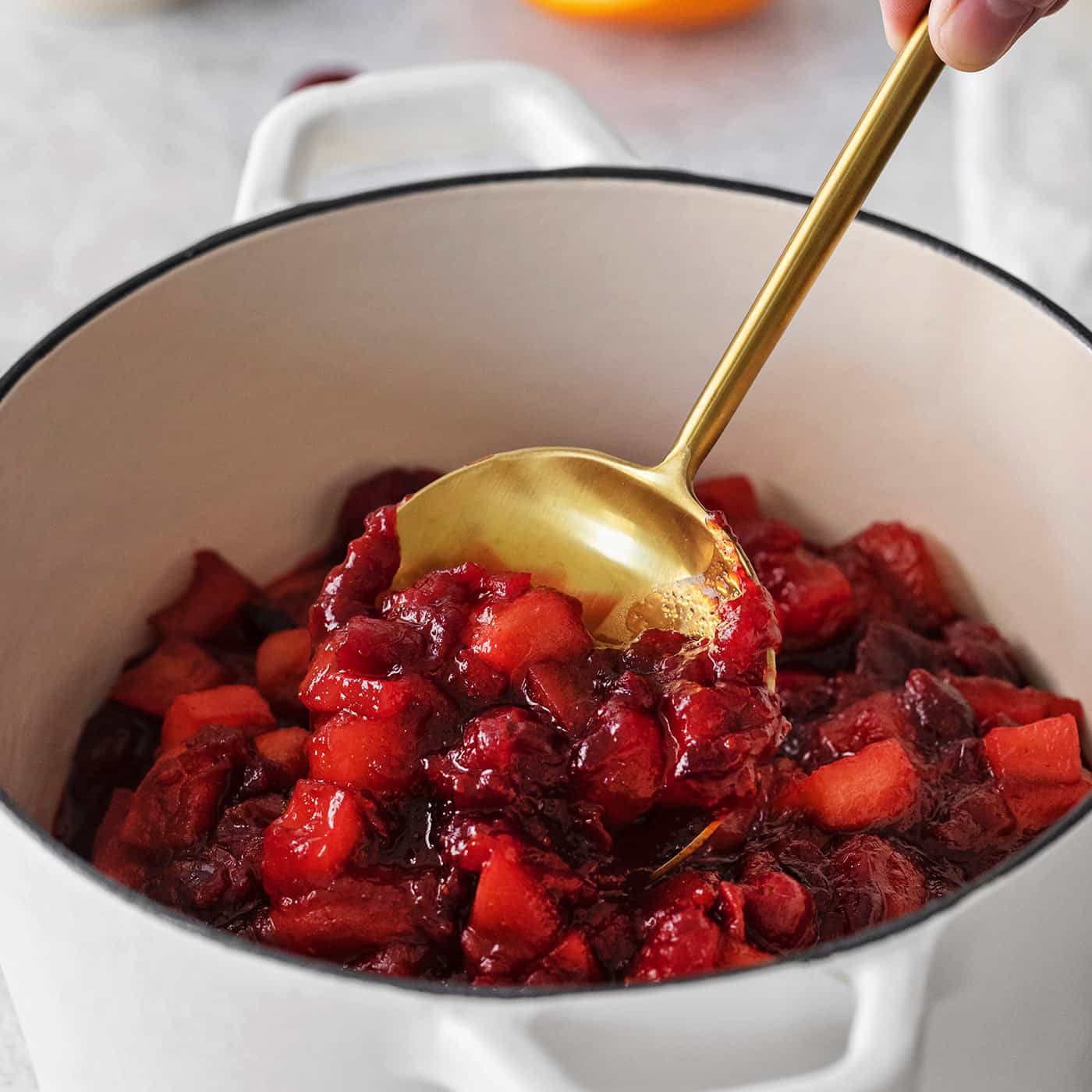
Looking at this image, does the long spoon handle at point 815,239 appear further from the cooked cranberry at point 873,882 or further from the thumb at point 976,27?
the cooked cranberry at point 873,882

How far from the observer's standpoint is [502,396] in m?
2.15

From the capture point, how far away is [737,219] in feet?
6.42

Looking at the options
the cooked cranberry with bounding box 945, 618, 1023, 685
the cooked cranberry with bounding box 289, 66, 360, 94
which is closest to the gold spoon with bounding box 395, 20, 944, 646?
the cooked cranberry with bounding box 945, 618, 1023, 685

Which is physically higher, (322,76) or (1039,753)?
(322,76)

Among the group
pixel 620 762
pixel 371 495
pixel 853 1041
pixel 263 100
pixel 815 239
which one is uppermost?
pixel 263 100

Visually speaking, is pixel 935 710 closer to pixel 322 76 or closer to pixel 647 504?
pixel 647 504

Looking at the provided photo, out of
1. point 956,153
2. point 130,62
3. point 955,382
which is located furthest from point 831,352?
point 130,62

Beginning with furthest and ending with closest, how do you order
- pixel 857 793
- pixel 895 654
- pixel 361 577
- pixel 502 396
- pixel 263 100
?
pixel 263 100 < pixel 502 396 < pixel 895 654 < pixel 361 577 < pixel 857 793

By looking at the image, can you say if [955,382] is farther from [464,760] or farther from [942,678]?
[464,760]

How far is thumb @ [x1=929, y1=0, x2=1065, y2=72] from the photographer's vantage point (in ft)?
5.01

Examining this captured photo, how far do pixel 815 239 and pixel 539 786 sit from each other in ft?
2.28

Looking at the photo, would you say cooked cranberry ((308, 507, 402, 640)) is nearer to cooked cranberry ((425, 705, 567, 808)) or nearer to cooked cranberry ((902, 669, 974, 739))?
cooked cranberry ((425, 705, 567, 808))

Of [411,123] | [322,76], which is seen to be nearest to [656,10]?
[322,76]

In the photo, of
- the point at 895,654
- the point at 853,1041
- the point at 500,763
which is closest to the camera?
the point at 853,1041
